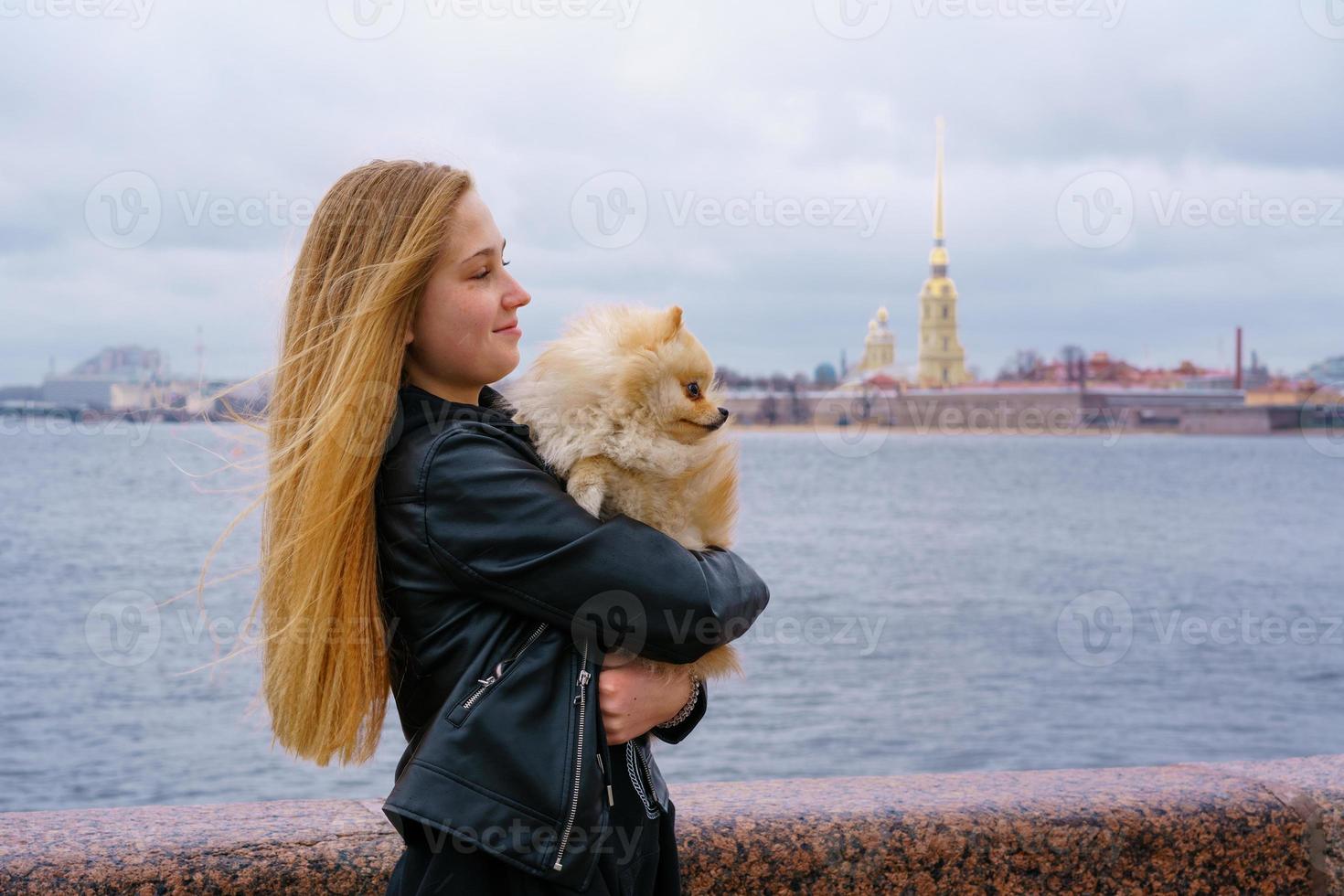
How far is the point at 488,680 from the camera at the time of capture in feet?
6.70

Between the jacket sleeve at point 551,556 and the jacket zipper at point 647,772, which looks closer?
the jacket sleeve at point 551,556

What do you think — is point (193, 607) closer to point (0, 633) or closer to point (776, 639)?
point (0, 633)

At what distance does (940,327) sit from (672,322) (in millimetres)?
138885

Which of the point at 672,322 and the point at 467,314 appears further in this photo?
the point at 672,322

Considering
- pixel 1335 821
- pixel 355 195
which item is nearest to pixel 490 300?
pixel 355 195

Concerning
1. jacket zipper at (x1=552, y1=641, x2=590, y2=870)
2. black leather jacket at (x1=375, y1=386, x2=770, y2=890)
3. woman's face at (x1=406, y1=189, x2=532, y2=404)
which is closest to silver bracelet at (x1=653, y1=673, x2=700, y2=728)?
black leather jacket at (x1=375, y1=386, x2=770, y2=890)

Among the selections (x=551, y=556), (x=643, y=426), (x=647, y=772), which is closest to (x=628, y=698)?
(x=647, y=772)

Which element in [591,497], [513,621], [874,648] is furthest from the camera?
[874,648]

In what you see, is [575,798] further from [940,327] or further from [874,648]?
[940,327]

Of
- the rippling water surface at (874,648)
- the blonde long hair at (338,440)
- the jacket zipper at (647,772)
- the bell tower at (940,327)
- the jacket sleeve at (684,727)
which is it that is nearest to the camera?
the blonde long hair at (338,440)

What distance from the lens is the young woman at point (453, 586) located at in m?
2.01

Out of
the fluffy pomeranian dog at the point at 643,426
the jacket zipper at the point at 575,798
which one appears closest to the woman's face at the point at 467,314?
the fluffy pomeranian dog at the point at 643,426

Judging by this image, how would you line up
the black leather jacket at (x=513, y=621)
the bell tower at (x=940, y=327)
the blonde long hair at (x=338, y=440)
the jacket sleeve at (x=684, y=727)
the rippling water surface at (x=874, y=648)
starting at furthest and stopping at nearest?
the bell tower at (x=940, y=327) < the rippling water surface at (x=874, y=648) < the jacket sleeve at (x=684, y=727) < the blonde long hair at (x=338, y=440) < the black leather jacket at (x=513, y=621)

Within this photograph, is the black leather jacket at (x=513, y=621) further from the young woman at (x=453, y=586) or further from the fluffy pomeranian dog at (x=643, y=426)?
the fluffy pomeranian dog at (x=643, y=426)
